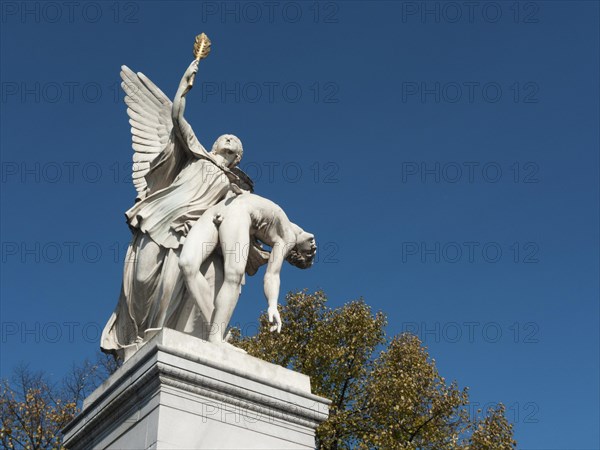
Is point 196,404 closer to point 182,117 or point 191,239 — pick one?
point 191,239

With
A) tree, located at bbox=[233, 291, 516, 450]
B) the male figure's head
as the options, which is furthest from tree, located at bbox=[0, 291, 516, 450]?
the male figure's head

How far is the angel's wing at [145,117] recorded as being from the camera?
10438 mm

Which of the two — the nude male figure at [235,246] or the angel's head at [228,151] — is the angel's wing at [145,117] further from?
the nude male figure at [235,246]

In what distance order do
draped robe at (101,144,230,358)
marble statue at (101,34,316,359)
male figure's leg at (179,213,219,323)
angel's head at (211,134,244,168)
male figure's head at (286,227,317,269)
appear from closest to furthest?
male figure's leg at (179,213,219,323) < marble statue at (101,34,316,359) < draped robe at (101,144,230,358) < male figure's head at (286,227,317,269) < angel's head at (211,134,244,168)

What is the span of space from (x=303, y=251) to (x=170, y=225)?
171cm

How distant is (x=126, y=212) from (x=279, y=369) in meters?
2.71

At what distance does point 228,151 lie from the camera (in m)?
9.73

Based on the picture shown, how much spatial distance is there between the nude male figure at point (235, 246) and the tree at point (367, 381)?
38.8 feet

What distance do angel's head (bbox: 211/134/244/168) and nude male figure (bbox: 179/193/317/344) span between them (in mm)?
748

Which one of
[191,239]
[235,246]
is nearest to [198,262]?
[191,239]

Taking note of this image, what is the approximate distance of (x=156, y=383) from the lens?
7.12 m

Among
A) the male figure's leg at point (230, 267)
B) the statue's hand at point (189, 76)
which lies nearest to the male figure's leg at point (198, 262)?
the male figure's leg at point (230, 267)

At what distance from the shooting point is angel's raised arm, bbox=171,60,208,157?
A: 9.25 m

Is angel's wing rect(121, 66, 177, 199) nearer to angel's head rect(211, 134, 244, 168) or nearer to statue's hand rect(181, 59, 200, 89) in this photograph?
angel's head rect(211, 134, 244, 168)
